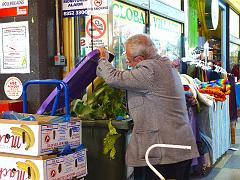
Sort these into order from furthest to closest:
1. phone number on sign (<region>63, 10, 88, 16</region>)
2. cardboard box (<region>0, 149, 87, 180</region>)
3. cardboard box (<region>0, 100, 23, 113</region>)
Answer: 1. phone number on sign (<region>63, 10, 88, 16</region>)
2. cardboard box (<region>0, 100, 23, 113</region>)
3. cardboard box (<region>0, 149, 87, 180</region>)

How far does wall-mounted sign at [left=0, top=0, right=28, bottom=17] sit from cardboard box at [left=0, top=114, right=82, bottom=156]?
1362mm

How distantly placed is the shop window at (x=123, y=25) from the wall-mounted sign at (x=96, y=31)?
0.37 meters

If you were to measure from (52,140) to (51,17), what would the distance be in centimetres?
152

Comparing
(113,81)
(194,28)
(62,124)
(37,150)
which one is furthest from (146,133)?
(194,28)

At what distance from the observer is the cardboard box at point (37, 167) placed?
2.24 m

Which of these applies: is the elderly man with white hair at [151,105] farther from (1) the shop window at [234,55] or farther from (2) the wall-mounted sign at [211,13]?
(1) the shop window at [234,55]

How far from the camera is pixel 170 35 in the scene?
6.72m

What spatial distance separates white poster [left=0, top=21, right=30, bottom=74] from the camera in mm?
3398

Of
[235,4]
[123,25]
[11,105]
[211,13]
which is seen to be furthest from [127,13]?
[235,4]

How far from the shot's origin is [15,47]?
344 cm

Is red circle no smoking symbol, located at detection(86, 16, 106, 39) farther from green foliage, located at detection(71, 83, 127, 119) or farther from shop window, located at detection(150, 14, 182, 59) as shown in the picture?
shop window, located at detection(150, 14, 182, 59)

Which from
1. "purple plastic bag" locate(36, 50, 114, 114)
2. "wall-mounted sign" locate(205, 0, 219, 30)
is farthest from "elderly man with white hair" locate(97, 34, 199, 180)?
"wall-mounted sign" locate(205, 0, 219, 30)

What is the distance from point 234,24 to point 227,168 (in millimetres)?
9169

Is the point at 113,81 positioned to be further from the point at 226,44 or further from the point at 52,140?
the point at 226,44
